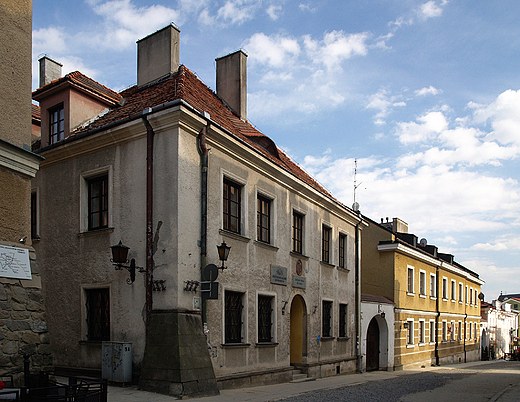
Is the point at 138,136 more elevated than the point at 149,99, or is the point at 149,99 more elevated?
the point at 149,99

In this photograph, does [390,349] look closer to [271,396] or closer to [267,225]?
[267,225]

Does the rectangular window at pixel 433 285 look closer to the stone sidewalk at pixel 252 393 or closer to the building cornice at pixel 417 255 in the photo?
the building cornice at pixel 417 255

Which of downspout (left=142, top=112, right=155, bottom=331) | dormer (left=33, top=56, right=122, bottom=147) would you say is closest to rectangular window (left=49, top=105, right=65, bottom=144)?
dormer (left=33, top=56, right=122, bottom=147)

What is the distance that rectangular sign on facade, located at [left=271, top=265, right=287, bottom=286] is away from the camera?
1550cm

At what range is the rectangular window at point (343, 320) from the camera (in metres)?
21.0

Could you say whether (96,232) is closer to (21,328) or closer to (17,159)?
(17,159)

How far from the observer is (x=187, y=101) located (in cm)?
1335

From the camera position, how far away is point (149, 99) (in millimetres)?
14023

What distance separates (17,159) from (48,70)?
10262mm

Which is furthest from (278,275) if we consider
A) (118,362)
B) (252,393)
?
(118,362)

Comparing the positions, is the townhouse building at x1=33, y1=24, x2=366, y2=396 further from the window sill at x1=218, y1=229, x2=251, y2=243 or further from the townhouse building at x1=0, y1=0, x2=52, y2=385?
the townhouse building at x1=0, y1=0, x2=52, y2=385

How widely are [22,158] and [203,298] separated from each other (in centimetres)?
506

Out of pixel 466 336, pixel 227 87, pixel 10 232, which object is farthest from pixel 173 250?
pixel 466 336

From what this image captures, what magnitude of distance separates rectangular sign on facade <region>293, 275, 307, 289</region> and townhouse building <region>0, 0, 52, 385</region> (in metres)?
9.24
